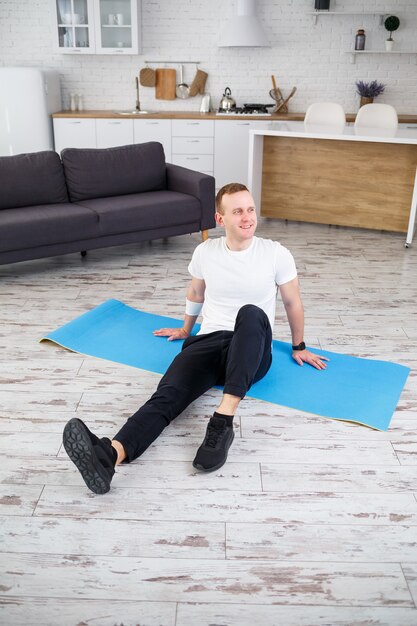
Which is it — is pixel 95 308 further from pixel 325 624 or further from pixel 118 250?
pixel 325 624

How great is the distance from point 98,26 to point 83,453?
5844mm

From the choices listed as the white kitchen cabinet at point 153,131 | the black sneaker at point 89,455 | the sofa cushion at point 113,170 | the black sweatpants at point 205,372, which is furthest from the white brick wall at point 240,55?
the black sneaker at point 89,455

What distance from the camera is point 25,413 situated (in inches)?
107

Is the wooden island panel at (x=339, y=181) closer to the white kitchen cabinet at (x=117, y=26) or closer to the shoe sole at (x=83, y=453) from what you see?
the white kitchen cabinet at (x=117, y=26)

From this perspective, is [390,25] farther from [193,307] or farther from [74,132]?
[193,307]

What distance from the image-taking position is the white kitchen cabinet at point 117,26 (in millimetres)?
6723

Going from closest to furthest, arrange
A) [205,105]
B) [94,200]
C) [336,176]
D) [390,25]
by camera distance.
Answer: [94,200] < [336,176] < [390,25] < [205,105]

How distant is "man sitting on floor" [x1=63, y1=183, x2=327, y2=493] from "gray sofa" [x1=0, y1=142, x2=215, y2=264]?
1.76 meters

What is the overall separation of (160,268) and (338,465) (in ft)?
8.44

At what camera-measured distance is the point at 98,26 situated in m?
6.75

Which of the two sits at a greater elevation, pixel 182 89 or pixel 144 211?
pixel 182 89

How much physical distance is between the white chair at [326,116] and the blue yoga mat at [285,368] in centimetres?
314

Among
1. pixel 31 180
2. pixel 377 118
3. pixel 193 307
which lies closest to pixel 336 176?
pixel 377 118

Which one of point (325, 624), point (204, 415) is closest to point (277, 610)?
point (325, 624)
